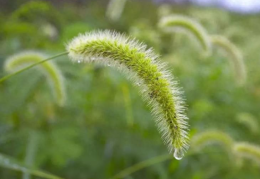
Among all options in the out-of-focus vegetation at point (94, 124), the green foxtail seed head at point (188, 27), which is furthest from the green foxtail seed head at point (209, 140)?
the green foxtail seed head at point (188, 27)

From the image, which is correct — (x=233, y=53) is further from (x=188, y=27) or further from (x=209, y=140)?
(x=209, y=140)

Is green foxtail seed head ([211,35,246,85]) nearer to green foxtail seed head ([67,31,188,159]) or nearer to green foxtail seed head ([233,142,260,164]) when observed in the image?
green foxtail seed head ([233,142,260,164])

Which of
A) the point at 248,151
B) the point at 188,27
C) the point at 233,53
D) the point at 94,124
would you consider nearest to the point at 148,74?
the point at 248,151

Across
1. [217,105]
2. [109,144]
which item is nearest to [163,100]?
[109,144]

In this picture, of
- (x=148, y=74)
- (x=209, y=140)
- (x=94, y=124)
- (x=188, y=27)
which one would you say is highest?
(x=94, y=124)

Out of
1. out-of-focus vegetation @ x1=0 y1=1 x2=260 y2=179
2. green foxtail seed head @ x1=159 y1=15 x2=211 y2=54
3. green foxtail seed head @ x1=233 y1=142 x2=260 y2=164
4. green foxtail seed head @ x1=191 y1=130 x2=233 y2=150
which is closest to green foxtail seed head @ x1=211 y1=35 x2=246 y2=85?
out-of-focus vegetation @ x1=0 y1=1 x2=260 y2=179

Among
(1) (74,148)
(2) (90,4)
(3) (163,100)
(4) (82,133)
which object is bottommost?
(3) (163,100)

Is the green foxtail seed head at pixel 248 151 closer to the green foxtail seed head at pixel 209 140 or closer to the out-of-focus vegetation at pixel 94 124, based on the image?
the out-of-focus vegetation at pixel 94 124

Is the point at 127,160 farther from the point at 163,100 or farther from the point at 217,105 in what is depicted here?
the point at 163,100
